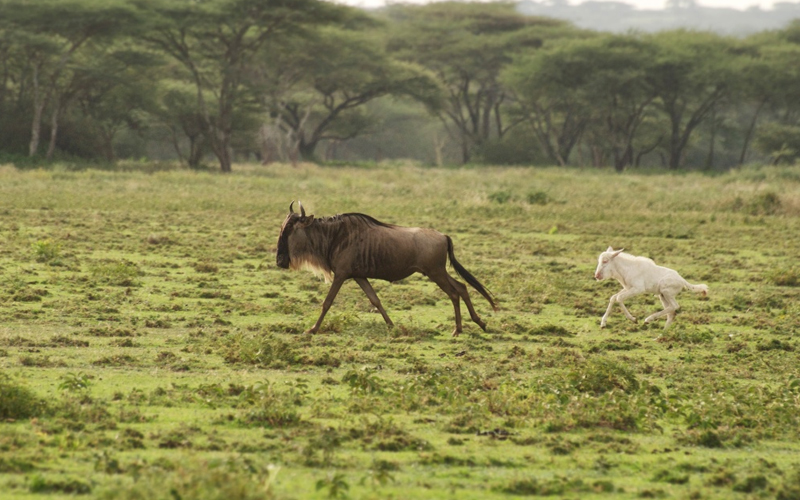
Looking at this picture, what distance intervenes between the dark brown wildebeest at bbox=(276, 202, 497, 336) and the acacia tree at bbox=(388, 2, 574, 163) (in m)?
41.0

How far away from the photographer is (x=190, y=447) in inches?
251

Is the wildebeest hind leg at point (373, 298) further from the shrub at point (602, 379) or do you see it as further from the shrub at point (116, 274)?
the shrub at point (116, 274)

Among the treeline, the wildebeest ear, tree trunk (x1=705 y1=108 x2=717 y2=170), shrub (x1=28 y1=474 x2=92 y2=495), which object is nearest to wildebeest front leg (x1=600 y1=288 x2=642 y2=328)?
the wildebeest ear

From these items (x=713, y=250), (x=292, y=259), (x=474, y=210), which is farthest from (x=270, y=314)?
(x=474, y=210)

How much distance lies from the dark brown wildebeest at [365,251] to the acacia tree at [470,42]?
41.0 m

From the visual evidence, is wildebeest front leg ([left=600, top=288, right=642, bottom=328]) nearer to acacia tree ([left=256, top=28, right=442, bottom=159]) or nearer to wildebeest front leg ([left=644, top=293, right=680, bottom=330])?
wildebeest front leg ([left=644, top=293, right=680, bottom=330])

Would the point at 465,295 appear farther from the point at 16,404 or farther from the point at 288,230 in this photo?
the point at 16,404

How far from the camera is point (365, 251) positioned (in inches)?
416

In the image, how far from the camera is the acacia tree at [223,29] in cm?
3675

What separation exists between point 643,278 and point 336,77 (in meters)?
36.6

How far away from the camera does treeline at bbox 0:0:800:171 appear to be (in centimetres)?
3738

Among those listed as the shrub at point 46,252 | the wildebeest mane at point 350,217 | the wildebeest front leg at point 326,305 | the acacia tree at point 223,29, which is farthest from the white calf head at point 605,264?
the acacia tree at point 223,29

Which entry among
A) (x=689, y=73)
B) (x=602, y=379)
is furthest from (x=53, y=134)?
(x=602, y=379)

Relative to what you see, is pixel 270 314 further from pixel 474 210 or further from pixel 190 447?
pixel 474 210
